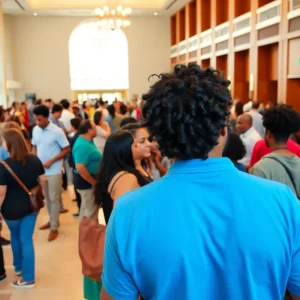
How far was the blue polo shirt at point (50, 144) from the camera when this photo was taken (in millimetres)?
5324

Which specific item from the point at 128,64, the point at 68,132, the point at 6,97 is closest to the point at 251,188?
the point at 68,132

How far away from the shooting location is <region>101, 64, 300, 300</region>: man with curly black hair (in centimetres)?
109

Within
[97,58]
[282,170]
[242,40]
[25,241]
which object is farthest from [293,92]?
[97,58]

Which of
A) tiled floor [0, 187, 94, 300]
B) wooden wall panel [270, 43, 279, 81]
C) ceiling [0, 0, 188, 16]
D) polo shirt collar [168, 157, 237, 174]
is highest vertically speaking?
ceiling [0, 0, 188, 16]

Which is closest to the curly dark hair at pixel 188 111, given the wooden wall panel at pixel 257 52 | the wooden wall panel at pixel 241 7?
the wooden wall panel at pixel 257 52

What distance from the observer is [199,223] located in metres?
1.09

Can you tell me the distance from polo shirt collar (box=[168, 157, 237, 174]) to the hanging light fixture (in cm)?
1466

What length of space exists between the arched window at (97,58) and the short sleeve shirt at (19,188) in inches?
672

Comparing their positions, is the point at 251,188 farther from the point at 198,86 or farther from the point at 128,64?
the point at 128,64

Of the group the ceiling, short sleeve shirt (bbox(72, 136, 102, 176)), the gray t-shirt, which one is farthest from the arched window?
the gray t-shirt

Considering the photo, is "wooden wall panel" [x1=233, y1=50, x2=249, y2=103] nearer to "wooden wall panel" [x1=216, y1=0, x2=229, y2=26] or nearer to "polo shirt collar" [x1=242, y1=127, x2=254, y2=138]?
"wooden wall panel" [x1=216, y1=0, x2=229, y2=26]

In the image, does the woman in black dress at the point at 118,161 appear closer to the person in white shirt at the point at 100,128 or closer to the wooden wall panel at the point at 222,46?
the person in white shirt at the point at 100,128

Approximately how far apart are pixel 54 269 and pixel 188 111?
3.90m

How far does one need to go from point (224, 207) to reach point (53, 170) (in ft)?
14.8
